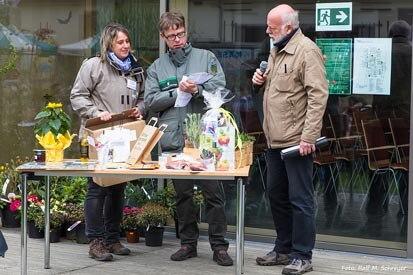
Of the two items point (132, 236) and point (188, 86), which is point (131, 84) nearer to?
point (188, 86)

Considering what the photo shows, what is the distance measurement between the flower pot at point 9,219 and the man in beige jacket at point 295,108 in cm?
307

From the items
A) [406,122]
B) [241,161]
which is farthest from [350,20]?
[241,161]

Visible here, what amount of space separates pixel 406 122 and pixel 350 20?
1.00 metres

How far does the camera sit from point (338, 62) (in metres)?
7.32

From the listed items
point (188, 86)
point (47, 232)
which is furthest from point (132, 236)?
point (188, 86)

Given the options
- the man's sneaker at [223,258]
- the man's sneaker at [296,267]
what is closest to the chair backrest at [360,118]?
the man's sneaker at [296,267]

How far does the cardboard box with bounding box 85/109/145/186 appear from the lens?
6251 mm

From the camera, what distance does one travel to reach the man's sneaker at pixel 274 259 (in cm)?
667

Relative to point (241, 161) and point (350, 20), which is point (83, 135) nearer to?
point (241, 161)

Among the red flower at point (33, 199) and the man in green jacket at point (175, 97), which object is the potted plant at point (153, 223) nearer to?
the man in green jacket at point (175, 97)

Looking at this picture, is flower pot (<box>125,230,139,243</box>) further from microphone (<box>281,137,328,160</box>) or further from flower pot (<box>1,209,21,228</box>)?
microphone (<box>281,137,328,160</box>)

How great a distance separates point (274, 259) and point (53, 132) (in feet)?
6.63

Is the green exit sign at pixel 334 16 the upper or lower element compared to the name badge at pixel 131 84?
upper

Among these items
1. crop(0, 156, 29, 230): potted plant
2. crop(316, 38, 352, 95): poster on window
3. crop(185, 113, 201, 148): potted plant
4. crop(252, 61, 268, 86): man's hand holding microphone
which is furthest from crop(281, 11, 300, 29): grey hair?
crop(0, 156, 29, 230): potted plant
